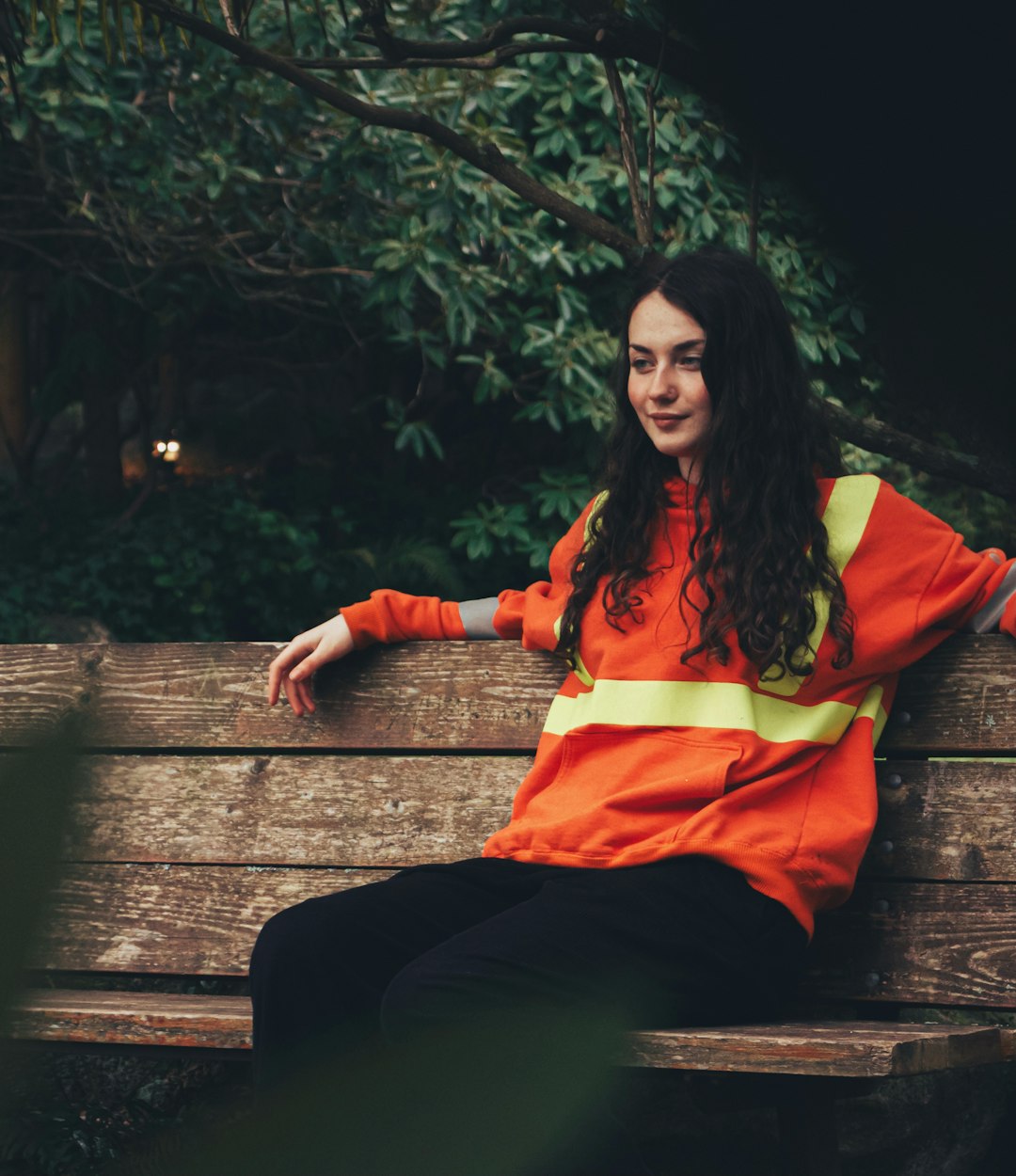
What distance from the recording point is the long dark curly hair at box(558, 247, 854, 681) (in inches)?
79.1

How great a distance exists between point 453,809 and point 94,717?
2.18 m

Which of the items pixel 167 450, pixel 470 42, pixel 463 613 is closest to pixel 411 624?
pixel 463 613

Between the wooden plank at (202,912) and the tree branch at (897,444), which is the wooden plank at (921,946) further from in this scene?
the wooden plank at (202,912)

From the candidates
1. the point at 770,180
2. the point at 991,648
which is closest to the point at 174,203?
the point at 991,648

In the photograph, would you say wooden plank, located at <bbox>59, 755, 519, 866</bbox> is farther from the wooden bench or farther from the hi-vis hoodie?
the hi-vis hoodie

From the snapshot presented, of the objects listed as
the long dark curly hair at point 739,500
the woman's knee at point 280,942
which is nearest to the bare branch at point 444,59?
the long dark curly hair at point 739,500

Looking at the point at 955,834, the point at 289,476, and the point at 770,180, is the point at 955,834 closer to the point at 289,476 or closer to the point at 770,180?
the point at 770,180

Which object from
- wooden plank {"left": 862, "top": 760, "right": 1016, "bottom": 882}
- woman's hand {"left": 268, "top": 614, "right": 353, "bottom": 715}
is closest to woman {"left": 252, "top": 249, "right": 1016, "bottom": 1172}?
wooden plank {"left": 862, "top": 760, "right": 1016, "bottom": 882}

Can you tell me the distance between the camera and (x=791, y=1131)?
1.88 metres

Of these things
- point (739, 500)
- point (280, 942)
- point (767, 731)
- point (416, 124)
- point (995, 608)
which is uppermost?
point (416, 124)

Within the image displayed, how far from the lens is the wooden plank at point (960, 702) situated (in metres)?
2.14

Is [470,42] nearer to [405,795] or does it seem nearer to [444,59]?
[444,59]

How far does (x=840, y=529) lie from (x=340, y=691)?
2.94 feet

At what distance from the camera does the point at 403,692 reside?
2508mm
